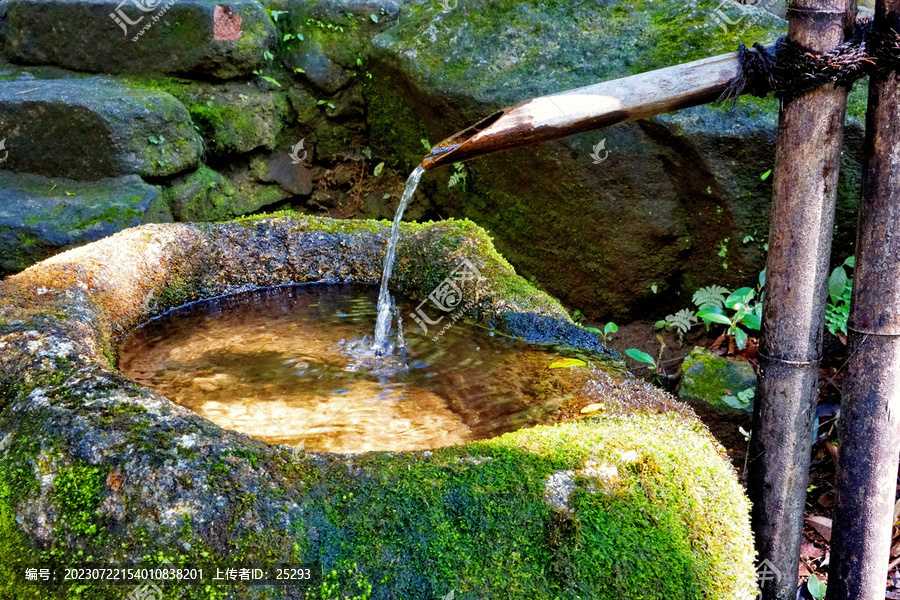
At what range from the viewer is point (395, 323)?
3277mm

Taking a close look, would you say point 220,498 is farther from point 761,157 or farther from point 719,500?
point 761,157

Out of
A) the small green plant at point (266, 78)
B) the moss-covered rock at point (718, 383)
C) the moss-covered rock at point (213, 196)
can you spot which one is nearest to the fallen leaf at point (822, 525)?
the moss-covered rock at point (718, 383)

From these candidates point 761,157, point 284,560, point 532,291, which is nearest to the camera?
point 284,560

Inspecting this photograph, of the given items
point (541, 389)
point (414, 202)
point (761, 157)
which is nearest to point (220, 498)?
point (541, 389)

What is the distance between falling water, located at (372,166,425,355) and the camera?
3.05 meters

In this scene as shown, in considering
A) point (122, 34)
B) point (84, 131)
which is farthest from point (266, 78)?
point (84, 131)

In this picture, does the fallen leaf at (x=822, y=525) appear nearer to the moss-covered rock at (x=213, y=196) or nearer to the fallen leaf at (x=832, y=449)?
the fallen leaf at (x=832, y=449)

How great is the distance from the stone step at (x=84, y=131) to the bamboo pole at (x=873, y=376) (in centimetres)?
408

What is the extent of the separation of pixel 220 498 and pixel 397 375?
1167 millimetres

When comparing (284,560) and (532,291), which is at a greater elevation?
(532,291)

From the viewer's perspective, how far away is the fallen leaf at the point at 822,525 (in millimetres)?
3133

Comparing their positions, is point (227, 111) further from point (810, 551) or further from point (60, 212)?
point (810, 551)

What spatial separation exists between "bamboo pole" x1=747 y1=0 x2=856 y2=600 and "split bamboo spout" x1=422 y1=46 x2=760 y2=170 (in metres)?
0.23

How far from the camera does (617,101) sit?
230 cm
